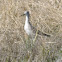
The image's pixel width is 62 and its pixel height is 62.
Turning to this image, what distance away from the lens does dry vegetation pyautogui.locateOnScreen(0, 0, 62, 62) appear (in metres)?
5.34

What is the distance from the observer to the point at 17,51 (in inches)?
215

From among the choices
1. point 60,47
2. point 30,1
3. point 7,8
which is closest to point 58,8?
point 30,1

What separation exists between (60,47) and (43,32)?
683 mm

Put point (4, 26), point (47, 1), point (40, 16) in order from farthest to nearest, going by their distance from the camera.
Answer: point (47, 1) → point (40, 16) → point (4, 26)

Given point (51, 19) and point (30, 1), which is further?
point (30, 1)

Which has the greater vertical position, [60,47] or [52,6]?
[52,6]

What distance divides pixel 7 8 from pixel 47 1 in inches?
36.0

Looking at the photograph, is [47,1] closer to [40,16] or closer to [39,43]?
[40,16]

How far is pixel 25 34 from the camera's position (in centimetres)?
596

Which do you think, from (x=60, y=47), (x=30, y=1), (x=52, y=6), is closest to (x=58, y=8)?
(x=52, y=6)

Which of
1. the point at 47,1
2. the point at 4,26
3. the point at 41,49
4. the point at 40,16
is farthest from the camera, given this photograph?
the point at 47,1

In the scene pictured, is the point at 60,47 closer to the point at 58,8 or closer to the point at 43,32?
the point at 43,32

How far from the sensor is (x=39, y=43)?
5461 millimetres

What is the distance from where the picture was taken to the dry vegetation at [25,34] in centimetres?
534
